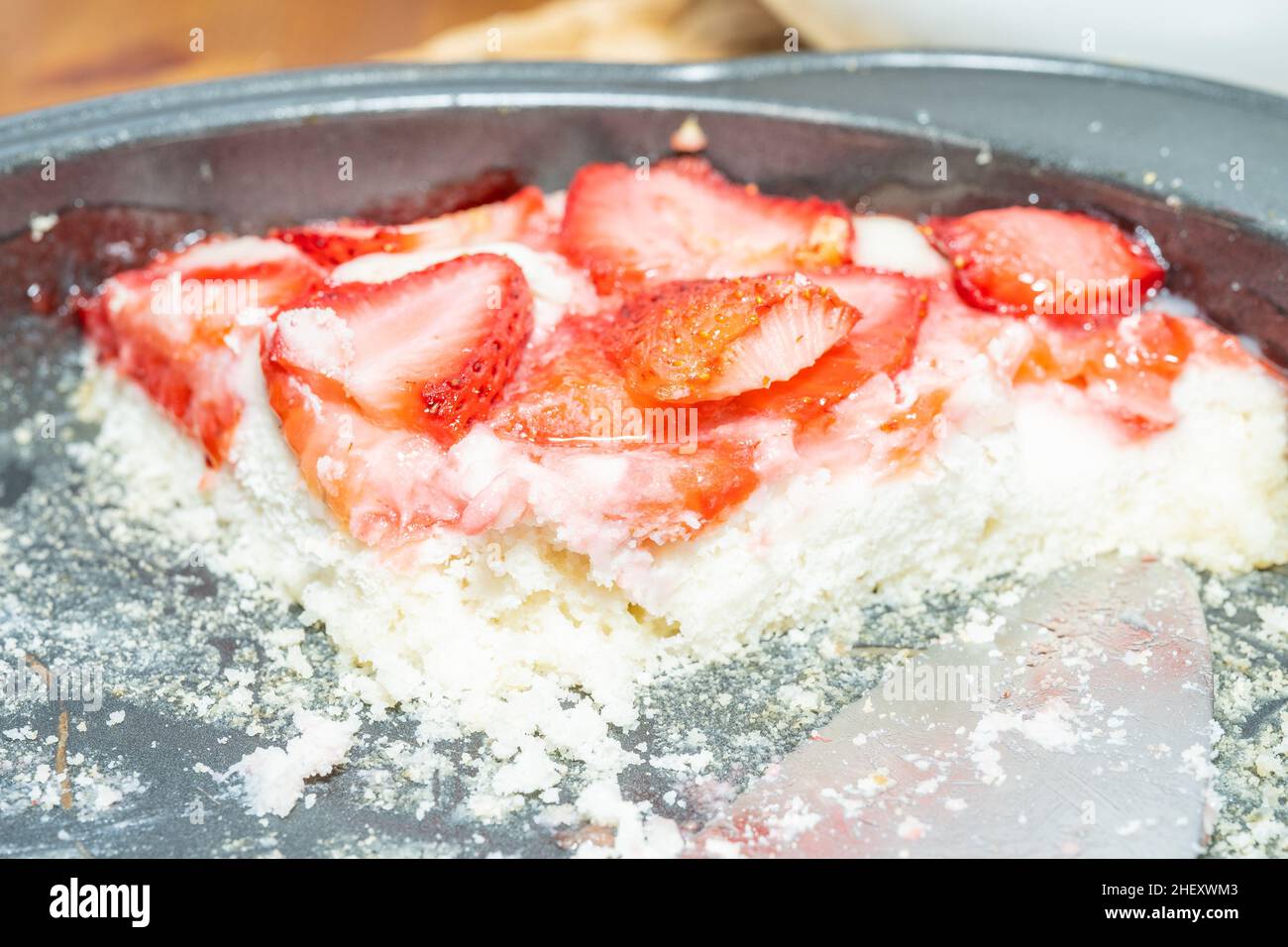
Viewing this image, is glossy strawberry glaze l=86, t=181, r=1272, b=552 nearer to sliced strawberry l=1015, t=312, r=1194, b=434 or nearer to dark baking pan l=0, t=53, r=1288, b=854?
sliced strawberry l=1015, t=312, r=1194, b=434

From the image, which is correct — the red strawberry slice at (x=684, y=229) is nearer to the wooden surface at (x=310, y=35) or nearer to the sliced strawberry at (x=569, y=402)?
the sliced strawberry at (x=569, y=402)

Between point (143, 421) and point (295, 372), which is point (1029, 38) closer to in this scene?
point (295, 372)

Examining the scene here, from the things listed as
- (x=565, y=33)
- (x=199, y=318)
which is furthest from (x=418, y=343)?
(x=565, y=33)

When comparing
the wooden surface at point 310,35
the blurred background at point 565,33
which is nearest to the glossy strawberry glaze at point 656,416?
the blurred background at point 565,33

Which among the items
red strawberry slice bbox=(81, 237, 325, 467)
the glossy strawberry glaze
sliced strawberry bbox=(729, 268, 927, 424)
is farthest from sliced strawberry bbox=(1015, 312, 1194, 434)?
red strawberry slice bbox=(81, 237, 325, 467)

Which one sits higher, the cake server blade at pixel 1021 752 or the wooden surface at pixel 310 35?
the wooden surface at pixel 310 35

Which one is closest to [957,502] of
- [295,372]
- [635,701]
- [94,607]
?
[635,701]
